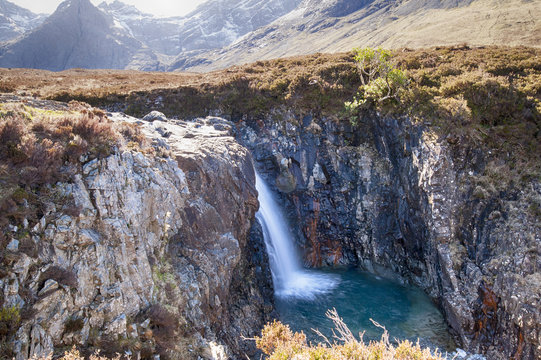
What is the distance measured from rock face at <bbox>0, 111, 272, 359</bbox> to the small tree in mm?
13795

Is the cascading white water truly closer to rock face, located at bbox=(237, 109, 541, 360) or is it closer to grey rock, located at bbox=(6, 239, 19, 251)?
rock face, located at bbox=(237, 109, 541, 360)

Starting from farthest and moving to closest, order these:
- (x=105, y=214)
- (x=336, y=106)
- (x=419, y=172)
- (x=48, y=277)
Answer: (x=336, y=106), (x=419, y=172), (x=105, y=214), (x=48, y=277)

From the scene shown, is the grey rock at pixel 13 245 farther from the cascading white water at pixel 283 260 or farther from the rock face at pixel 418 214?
the rock face at pixel 418 214

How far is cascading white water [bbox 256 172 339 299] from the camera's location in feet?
74.7

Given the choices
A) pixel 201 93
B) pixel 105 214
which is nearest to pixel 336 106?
pixel 201 93

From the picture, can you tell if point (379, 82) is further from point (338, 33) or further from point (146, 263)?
point (338, 33)

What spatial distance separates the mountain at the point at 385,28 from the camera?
54.8 meters

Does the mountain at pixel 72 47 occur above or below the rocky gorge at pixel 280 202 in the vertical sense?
above

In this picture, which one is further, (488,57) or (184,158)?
(488,57)

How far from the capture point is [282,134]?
2817cm

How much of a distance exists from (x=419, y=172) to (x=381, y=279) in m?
9.72

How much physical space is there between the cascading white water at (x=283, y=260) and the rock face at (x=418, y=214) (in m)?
1.35

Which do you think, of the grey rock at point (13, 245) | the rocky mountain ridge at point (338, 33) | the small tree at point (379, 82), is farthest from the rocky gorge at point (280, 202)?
the rocky mountain ridge at point (338, 33)

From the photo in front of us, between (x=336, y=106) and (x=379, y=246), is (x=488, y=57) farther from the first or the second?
(x=379, y=246)
